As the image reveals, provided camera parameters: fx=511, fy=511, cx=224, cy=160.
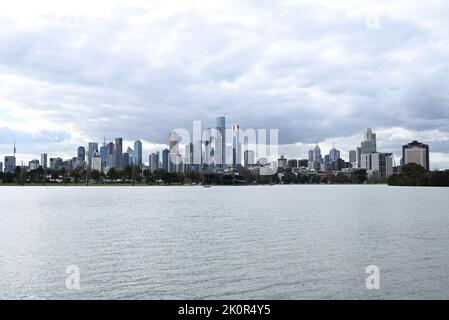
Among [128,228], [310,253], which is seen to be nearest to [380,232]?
[310,253]

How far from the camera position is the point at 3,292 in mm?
29594

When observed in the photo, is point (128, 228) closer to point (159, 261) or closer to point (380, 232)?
point (159, 261)

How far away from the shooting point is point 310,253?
4250cm
